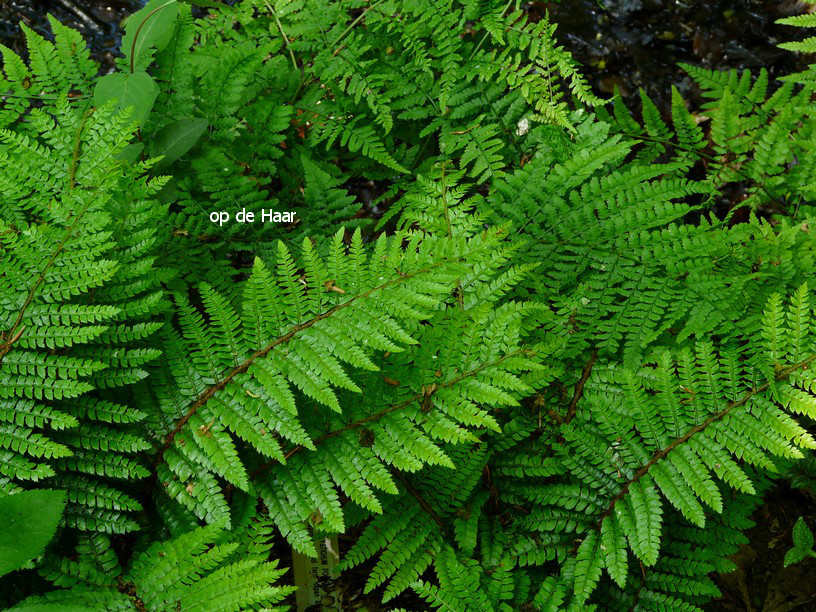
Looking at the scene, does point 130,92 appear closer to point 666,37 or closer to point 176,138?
point 176,138

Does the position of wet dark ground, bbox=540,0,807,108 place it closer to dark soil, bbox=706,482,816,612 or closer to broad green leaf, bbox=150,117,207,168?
dark soil, bbox=706,482,816,612

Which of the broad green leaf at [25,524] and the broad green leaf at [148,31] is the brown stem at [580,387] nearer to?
the broad green leaf at [25,524]

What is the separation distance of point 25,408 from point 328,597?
1443 millimetres

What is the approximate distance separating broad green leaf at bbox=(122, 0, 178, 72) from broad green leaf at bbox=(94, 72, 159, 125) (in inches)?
6.9

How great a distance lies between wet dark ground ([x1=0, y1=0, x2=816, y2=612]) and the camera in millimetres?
4441

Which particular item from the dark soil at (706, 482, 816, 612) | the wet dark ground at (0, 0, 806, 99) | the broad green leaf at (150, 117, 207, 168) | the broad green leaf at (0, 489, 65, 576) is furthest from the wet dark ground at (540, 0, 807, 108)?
the broad green leaf at (0, 489, 65, 576)

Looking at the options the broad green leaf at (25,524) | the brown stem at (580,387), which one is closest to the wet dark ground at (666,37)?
the brown stem at (580,387)

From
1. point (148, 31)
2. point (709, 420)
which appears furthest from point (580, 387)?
point (148, 31)

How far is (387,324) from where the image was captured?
2059mm

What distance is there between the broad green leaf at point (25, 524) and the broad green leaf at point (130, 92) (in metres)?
1.47

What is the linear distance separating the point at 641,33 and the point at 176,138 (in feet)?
12.1

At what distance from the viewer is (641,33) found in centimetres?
477

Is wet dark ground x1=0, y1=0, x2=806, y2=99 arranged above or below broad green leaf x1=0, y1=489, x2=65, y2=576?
above

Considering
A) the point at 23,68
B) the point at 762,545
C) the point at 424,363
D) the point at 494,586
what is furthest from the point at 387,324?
the point at 762,545
